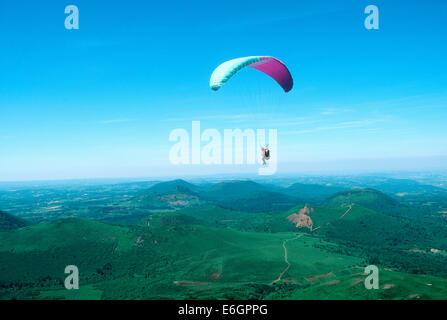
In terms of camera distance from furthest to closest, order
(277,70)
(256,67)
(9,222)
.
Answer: (9,222) → (277,70) → (256,67)

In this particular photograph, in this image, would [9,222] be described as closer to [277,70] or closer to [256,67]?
[256,67]

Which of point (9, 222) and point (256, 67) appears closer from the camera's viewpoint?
point (256, 67)

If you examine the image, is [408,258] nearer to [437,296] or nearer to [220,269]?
[437,296]

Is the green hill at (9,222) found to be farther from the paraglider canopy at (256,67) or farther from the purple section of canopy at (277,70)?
the purple section of canopy at (277,70)

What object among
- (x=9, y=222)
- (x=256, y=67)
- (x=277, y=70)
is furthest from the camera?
(x=9, y=222)

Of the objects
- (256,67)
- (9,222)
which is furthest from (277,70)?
(9,222)

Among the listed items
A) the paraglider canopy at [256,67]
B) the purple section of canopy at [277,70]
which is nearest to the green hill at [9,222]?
the paraglider canopy at [256,67]

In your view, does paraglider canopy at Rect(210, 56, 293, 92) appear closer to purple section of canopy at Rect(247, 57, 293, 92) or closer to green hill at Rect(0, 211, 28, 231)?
purple section of canopy at Rect(247, 57, 293, 92)

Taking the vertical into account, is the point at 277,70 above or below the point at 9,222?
above
